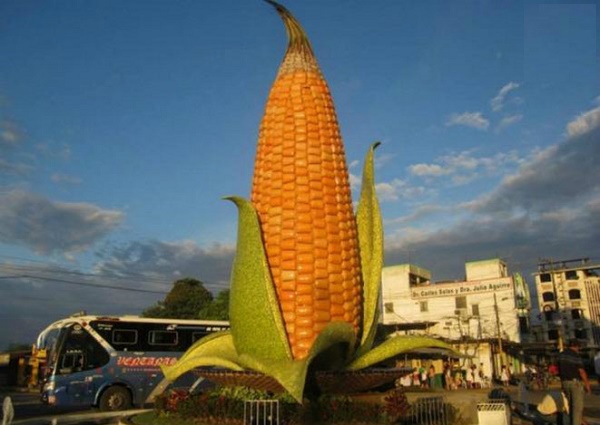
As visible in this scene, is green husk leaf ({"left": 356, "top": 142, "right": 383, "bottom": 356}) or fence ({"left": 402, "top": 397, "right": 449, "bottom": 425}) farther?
fence ({"left": 402, "top": 397, "right": 449, "bottom": 425})

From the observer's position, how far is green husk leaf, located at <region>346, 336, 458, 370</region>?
8461 millimetres

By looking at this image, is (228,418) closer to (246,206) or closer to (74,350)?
(246,206)

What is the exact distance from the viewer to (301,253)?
848 cm

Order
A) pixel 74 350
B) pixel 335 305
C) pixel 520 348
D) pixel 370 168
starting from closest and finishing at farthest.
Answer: pixel 335 305 < pixel 370 168 < pixel 74 350 < pixel 520 348

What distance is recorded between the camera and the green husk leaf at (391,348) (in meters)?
8.46

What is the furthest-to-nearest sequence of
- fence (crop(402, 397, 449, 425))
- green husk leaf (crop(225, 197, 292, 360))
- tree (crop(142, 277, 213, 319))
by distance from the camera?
1. tree (crop(142, 277, 213, 319))
2. fence (crop(402, 397, 449, 425))
3. green husk leaf (crop(225, 197, 292, 360))

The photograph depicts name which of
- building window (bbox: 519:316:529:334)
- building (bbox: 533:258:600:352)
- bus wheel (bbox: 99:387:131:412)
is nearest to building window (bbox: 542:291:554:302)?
building (bbox: 533:258:600:352)

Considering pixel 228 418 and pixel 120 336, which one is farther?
pixel 120 336

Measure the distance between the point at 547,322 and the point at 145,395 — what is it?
178 ft

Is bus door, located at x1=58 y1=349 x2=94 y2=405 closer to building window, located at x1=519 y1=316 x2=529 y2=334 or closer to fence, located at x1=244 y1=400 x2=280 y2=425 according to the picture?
fence, located at x1=244 y1=400 x2=280 y2=425

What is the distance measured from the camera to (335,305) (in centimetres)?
843

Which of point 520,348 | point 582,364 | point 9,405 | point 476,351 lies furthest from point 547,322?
point 9,405

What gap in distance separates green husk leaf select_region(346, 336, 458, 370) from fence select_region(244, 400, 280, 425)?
4.45 ft

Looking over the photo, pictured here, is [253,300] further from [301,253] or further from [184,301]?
[184,301]
